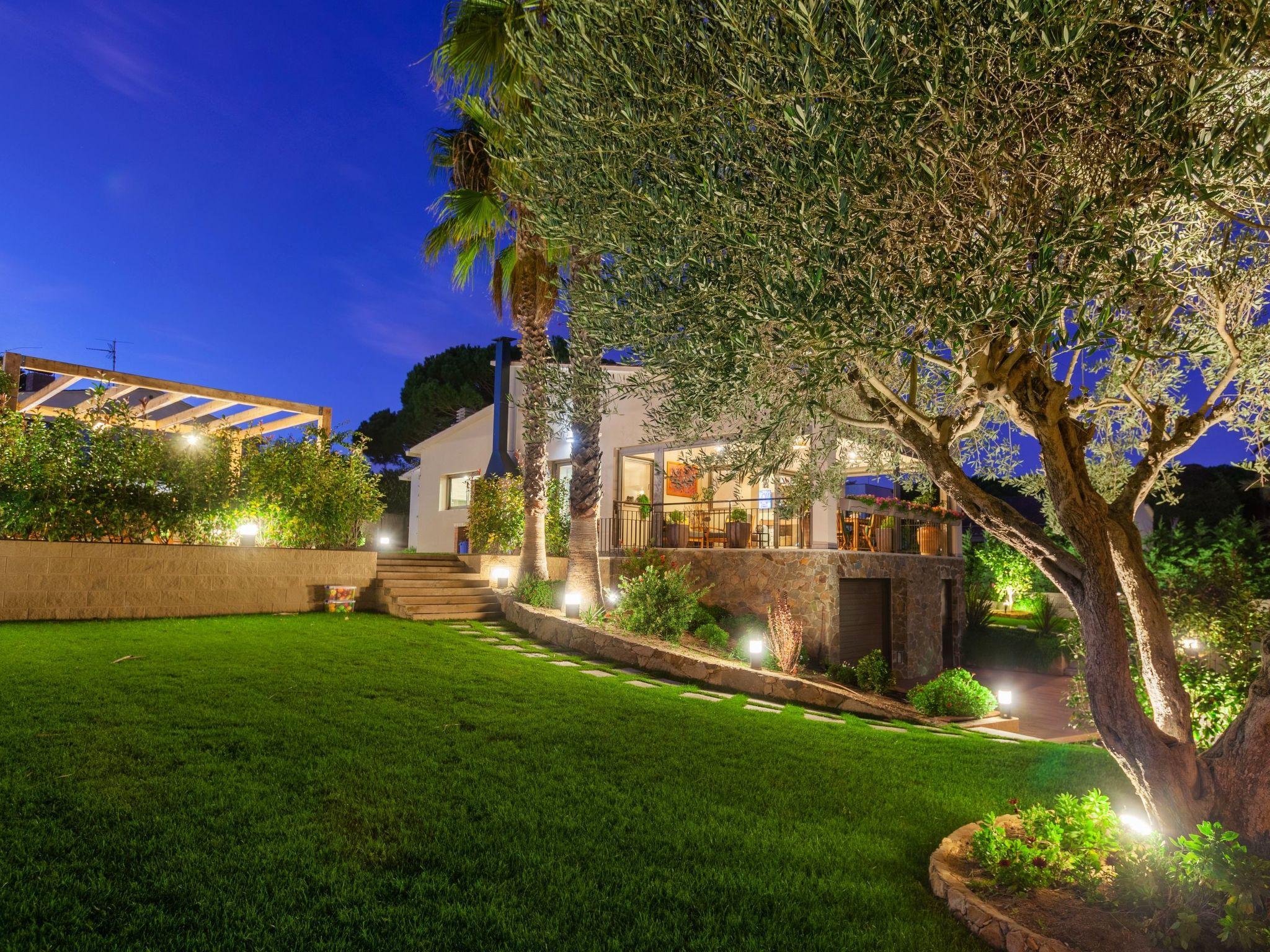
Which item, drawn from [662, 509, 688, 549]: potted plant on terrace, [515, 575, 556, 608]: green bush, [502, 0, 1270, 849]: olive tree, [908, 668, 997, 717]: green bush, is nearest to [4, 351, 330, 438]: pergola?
[515, 575, 556, 608]: green bush

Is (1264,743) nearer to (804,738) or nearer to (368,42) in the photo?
(804,738)

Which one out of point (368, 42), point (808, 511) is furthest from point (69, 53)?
point (808, 511)

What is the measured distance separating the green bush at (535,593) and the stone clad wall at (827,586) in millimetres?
3257

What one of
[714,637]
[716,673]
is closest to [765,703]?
[716,673]

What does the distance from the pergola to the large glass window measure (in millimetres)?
7186

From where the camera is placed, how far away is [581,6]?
4.87m

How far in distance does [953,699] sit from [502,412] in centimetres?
1318

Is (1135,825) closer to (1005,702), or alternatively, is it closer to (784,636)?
(784,636)

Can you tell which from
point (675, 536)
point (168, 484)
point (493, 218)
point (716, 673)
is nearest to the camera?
point (716, 673)

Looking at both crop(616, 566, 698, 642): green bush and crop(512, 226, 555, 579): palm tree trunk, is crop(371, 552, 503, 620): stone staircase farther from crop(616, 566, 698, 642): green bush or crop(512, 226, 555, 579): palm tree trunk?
crop(616, 566, 698, 642): green bush

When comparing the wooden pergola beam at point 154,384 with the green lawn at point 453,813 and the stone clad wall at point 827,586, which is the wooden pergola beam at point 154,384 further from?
the stone clad wall at point 827,586

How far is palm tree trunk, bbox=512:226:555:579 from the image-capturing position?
550 inches

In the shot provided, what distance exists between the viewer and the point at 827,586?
14.2 metres

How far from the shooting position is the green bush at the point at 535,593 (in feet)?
46.2
